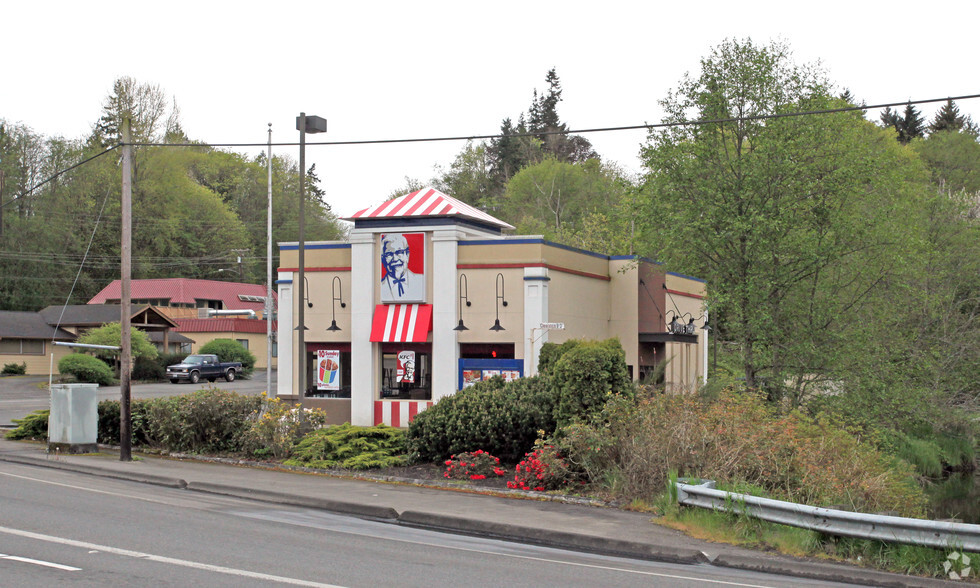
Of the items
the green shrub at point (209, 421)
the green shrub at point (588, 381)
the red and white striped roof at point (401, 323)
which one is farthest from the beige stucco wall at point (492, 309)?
the green shrub at point (588, 381)

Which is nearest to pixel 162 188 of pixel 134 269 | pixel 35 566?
pixel 134 269

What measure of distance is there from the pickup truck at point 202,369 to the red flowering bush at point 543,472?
43.2 m

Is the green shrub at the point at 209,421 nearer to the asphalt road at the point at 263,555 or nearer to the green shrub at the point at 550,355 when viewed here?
the asphalt road at the point at 263,555

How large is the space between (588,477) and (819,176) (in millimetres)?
15680

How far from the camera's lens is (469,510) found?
1366cm

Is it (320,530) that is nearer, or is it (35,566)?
(35,566)

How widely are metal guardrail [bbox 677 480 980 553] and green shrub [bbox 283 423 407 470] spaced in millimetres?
7548

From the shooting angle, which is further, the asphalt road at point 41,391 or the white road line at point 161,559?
the asphalt road at point 41,391

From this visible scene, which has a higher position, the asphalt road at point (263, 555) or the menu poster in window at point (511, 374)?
the menu poster in window at point (511, 374)

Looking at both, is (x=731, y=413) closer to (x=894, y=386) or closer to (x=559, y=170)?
(x=894, y=386)

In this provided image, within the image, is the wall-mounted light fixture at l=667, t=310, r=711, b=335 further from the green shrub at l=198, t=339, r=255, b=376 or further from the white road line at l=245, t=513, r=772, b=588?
the green shrub at l=198, t=339, r=255, b=376

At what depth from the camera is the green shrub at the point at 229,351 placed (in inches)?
2419

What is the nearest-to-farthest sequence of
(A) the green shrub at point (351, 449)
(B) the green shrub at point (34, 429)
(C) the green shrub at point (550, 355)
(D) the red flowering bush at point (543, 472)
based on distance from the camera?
(D) the red flowering bush at point (543, 472), (A) the green shrub at point (351, 449), (C) the green shrub at point (550, 355), (B) the green shrub at point (34, 429)

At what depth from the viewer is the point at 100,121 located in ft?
294
